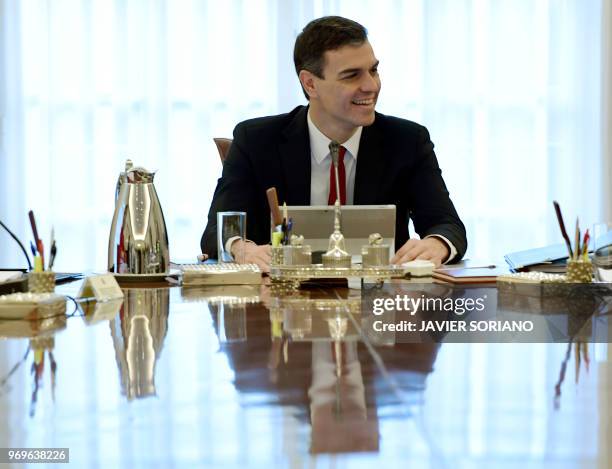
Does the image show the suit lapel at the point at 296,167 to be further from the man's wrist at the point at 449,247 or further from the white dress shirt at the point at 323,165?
the man's wrist at the point at 449,247

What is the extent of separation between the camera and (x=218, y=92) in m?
4.76

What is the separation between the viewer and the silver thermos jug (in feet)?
6.43

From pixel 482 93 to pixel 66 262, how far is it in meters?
2.36

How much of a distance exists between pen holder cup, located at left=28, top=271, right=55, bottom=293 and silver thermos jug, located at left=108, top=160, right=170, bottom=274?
431mm

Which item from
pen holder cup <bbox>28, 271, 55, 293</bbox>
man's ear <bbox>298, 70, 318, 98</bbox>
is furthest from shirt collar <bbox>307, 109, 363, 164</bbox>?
pen holder cup <bbox>28, 271, 55, 293</bbox>

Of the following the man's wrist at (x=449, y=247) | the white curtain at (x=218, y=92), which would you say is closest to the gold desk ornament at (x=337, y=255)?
the man's wrist at (x=449, y=247)

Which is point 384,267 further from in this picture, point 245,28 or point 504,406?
point 245,28

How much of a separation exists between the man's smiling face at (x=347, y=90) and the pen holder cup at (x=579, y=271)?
54.3 inches

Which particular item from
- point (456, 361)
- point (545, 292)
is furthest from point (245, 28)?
point (456, 361)

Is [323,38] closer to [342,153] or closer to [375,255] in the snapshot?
[342,153]

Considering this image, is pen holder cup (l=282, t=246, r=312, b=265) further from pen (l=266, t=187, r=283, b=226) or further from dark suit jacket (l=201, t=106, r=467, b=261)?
dark suit jacket (l=201, t=106, r=467, b=261)

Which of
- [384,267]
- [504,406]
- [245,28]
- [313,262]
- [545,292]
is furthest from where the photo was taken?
[245,28]

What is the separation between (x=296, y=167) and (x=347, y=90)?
312mm

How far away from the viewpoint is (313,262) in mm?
2035
